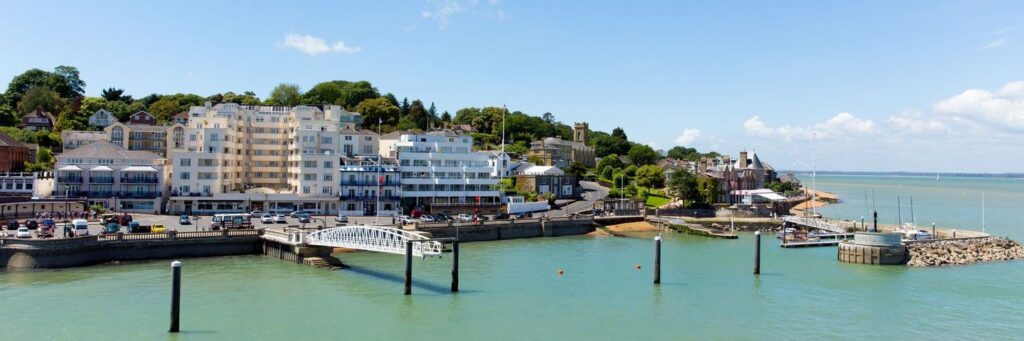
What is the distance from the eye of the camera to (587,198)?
338ft

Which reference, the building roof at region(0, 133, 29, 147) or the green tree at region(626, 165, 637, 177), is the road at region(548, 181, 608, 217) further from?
the building roof at region(0, 133, 29, 147)

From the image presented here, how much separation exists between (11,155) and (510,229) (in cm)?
5767

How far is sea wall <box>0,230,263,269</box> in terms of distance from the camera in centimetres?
4806

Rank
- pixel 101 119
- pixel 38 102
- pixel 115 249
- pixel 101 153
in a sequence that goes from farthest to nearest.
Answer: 1. pixel 38 102
2. pixel 101 119
3. pixel 101 153
4. pixel 115 249

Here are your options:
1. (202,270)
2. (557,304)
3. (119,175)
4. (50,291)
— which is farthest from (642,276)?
(119,175)

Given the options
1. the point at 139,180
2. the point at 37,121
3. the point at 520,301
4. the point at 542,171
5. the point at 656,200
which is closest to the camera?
the point at 520,301

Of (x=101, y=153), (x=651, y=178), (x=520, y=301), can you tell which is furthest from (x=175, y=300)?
(x=651, y=178)

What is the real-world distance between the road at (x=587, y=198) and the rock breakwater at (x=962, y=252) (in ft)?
128

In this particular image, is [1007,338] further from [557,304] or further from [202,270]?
[202,270]

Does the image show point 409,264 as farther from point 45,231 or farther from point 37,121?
point 37,121

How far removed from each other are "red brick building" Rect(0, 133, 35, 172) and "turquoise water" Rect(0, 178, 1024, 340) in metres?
43.6

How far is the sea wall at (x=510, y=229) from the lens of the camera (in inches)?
2702

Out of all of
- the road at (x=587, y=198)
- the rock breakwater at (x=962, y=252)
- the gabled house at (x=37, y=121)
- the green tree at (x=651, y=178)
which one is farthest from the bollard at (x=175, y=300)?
the gabled house at (x=37, y=121)

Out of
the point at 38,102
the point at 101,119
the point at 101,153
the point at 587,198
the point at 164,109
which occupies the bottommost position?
the point at 587,198
